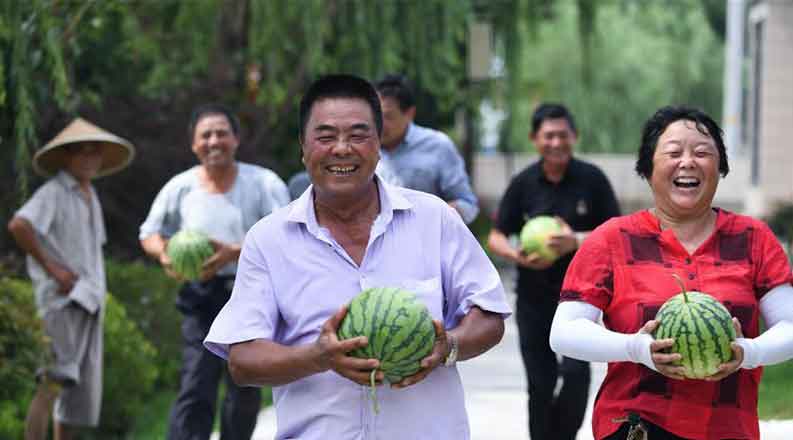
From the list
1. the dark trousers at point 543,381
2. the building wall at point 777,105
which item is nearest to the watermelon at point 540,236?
the dark trousers at point 543,381

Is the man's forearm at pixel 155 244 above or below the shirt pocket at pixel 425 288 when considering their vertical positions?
below

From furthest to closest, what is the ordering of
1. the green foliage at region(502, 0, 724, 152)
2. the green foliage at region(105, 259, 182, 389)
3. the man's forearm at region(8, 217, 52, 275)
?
the green foliage at region(502, 0, 724, 152) < the green foliage at region(105, 259, 182, 389) < the man's forearm at region(8, 217, 52, 275)

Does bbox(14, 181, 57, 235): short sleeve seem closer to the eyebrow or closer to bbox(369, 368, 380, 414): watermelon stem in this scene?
the eyebrow

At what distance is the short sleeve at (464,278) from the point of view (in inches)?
163

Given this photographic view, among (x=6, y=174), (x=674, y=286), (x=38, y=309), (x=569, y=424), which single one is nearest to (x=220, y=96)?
(x=6, y=174)

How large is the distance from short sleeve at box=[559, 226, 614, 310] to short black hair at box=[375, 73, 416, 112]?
117 inches

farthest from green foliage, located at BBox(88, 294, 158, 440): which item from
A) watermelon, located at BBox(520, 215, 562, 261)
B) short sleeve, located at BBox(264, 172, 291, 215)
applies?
watermelon, located at BBox(520, 215, 562, 261)

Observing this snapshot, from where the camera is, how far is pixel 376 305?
3.85 meters

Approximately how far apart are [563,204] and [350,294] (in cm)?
375

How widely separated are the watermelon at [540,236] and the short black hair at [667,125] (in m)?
2.44

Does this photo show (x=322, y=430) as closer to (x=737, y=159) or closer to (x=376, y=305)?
(x=376, y=305)

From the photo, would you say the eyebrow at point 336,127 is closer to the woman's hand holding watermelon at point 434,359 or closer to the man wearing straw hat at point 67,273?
the woman's hand holding watermelon at point 434,359

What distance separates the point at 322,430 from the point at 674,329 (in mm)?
1089

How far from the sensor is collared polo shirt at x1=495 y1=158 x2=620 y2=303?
25.0ft
